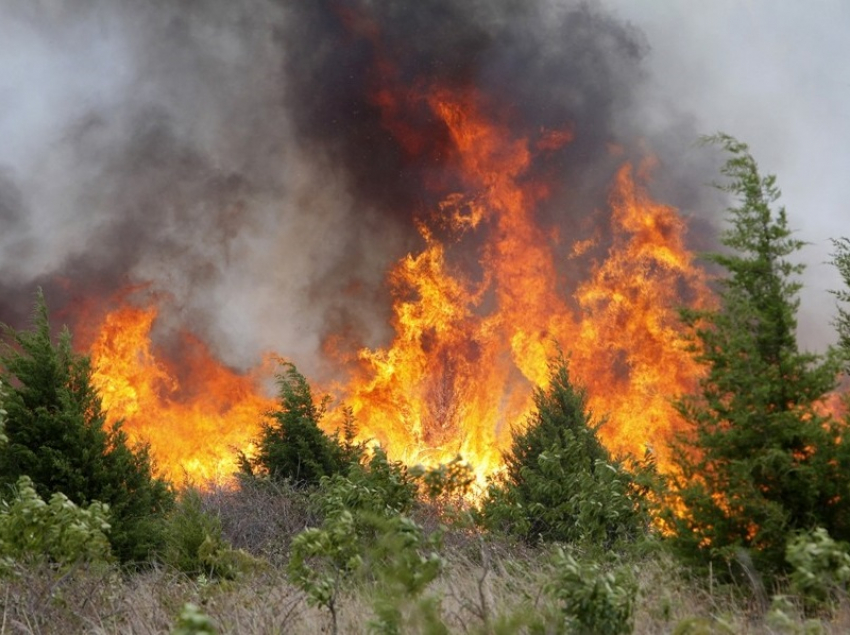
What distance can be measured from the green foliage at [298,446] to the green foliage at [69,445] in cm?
646

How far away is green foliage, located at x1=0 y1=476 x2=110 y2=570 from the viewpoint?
6594 millimetres

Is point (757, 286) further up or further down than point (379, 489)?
further up

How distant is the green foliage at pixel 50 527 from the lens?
6594 mm

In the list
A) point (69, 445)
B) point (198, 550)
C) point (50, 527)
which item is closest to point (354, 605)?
point (50, 527)

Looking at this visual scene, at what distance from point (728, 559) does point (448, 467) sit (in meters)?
2.59

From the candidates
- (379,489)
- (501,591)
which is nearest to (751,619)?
(501,591)

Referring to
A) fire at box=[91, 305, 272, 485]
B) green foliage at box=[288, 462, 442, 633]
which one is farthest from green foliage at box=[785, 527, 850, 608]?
fire at box=[91, 305, 272, 485]

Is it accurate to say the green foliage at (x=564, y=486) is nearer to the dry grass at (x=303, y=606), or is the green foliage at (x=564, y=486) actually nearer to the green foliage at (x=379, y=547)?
the dry grass at (x=303, y=606)

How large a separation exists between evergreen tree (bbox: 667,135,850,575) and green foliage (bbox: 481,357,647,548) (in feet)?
3.99

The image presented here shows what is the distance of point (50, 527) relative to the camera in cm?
677

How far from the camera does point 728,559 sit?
Answer: 21.9 feet

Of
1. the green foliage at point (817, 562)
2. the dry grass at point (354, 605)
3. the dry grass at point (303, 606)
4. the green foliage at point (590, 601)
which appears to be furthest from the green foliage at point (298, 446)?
the green foliage at point (590, 601)

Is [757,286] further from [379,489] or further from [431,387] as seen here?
[431,387]

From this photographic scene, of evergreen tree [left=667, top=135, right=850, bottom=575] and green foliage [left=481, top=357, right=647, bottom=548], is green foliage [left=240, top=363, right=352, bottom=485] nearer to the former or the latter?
green foliage [left=481, top=357, right=647, bottom=548]
